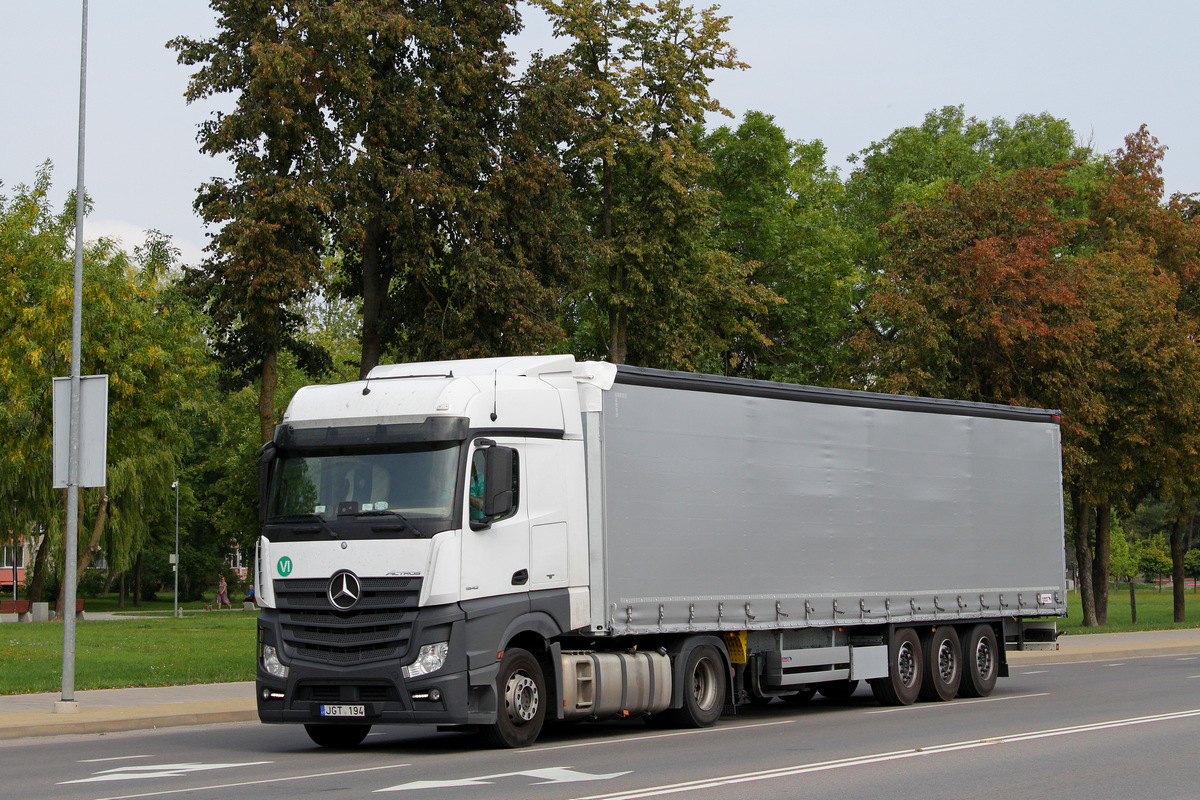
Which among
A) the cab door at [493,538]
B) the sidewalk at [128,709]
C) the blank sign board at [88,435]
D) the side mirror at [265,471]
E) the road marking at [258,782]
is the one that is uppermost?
the blank sign board at [88,435]

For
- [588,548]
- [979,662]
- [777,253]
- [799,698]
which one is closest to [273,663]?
[588,548]

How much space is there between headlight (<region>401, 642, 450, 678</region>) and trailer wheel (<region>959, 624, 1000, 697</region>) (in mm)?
9426

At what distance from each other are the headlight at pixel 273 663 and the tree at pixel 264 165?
15.8 metres

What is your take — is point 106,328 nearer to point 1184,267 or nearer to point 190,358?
point 190,358

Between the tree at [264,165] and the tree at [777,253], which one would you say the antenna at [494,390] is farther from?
the tree at [777,253]

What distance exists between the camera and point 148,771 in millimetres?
12320

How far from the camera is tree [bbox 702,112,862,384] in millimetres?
43188

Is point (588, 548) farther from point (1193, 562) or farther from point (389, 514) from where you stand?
point (1193, 562)

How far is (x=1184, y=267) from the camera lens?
44.8m

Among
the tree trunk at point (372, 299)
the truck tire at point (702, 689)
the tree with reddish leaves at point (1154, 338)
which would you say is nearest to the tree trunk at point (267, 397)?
the tree trunk at point (372, 299)

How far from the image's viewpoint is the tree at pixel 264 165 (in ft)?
96.7

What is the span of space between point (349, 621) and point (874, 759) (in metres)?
4.93

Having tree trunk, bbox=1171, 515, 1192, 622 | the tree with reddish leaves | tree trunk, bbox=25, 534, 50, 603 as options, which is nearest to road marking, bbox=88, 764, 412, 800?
the tree with reddish leaves

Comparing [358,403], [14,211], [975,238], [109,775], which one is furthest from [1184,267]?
[109,775]
